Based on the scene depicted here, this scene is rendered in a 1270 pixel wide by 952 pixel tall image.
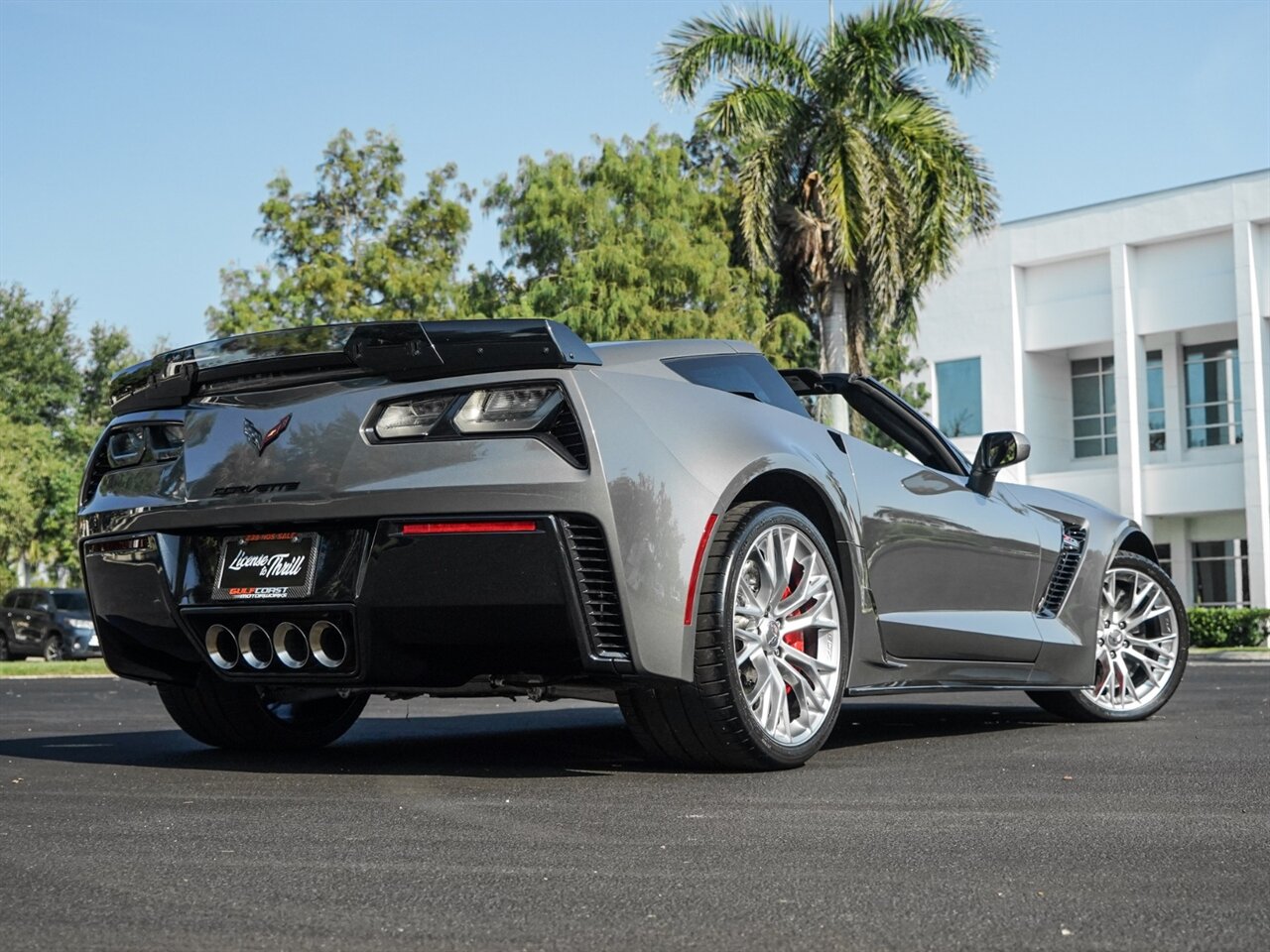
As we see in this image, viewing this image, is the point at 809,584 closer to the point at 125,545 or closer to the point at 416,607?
the point at 416,607

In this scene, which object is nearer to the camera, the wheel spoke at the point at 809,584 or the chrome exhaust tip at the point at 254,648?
the chrome exhaust tip at the point at 254,648

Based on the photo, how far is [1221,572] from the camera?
133ft

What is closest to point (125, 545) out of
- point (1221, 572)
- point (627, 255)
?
point (627, 255)

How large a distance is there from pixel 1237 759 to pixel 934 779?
1210mm

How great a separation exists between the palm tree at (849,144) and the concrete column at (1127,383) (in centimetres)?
1754

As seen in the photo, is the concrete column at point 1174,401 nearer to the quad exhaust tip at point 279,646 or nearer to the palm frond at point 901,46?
the palm frond at point 901,46

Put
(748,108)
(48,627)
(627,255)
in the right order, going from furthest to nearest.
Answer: (48,627)
(627,255)
(748,108)

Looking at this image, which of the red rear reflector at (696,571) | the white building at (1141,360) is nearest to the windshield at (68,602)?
the white building at (1141,360)

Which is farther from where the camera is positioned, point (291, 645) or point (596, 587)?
point (291, 645)

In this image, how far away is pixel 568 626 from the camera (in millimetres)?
4648

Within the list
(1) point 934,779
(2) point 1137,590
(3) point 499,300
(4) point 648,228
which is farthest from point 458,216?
(1) point 934,779

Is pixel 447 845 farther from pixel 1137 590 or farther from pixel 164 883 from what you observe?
pixel 1137 590

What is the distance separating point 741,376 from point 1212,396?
3778cm

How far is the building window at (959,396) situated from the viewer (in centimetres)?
4341
